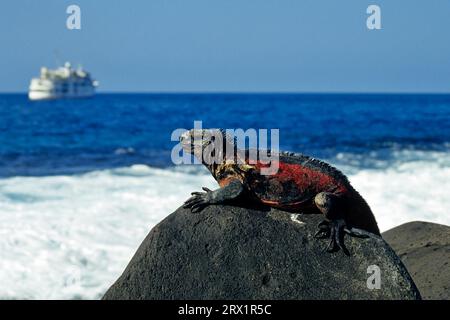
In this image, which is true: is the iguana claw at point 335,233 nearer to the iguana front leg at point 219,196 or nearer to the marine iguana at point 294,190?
the marine iguana at point 294,190

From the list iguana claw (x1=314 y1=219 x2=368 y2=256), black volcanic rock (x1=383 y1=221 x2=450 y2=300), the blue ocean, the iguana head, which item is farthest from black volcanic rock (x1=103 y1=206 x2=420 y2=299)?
the blue ocean

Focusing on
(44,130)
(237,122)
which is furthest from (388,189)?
(237,122)

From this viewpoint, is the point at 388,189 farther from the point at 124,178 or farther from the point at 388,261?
the point at 388,261

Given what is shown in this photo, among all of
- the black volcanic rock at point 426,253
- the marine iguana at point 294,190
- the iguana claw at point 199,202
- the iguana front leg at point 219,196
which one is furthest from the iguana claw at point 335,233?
the black volcanic rock at point 426,253
